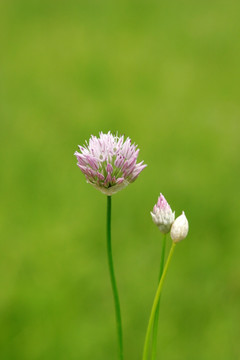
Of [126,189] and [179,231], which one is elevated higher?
[126,189]

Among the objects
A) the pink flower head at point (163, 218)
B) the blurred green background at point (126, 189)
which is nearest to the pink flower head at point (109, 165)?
the pink flower head at point (163, 218)

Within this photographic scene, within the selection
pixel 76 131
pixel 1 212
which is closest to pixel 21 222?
pixel 1 212

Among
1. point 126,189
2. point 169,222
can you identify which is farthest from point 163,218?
point 126,189

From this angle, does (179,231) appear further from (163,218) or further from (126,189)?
(126,189)

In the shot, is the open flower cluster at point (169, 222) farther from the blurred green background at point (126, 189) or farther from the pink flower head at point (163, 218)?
the blurred green background at point (126, 189)

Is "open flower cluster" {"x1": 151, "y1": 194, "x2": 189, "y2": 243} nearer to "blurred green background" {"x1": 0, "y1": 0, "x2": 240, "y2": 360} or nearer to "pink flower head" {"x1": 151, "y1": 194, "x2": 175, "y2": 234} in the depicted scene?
"pink flower head" {"x1": 151, "y1": 194, "x2": 175, "y2": 234}

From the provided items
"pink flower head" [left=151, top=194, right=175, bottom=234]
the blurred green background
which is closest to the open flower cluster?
"pink flower head" [left=151, top=194, right=175, bottom=234]
